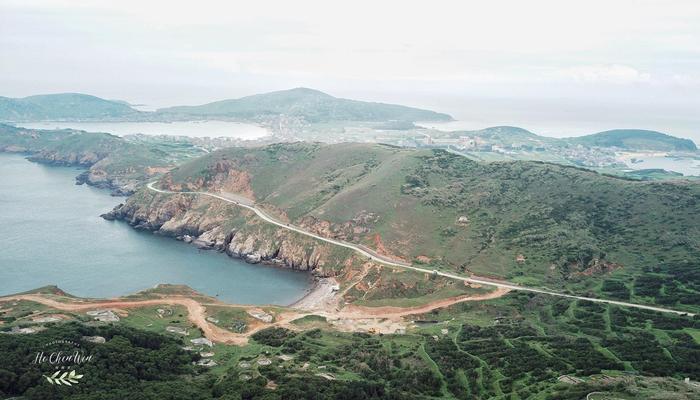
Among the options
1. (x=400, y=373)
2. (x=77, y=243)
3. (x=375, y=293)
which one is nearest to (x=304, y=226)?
(x=375, y=293)

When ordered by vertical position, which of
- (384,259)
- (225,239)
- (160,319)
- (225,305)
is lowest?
(225,305)

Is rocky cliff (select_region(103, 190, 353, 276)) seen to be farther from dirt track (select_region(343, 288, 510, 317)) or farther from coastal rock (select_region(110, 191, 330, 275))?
dirt track (select_region(343, 288, 510, 317))

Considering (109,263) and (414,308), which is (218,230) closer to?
(109,263)

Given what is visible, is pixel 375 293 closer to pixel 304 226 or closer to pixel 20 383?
pixel 304 226

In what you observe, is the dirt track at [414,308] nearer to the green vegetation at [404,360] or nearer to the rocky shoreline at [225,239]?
the green vegetation at [404,360]

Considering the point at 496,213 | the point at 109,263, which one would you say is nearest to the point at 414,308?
the point at 496,213

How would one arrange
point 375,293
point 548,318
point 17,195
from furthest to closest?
point 17,195, point 375,293, point 548,318
